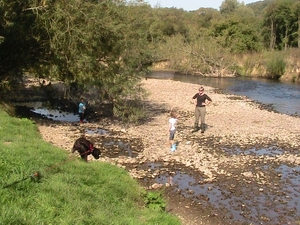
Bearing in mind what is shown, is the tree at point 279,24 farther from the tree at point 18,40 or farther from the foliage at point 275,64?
the tree at point 18,40

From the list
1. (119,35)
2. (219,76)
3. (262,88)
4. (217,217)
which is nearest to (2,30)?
(119,35)

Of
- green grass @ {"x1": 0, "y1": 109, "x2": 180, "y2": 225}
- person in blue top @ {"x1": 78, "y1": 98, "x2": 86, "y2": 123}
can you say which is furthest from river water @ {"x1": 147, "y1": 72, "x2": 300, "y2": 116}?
green grass @ {"x1": 0, "y1": 109, "x2": 180, "y2": 225}

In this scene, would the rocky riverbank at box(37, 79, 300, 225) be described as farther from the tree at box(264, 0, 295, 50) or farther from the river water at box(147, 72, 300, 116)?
the tree at box(264, 0, 295, 50)

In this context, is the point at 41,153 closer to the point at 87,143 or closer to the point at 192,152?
the point at 87,143

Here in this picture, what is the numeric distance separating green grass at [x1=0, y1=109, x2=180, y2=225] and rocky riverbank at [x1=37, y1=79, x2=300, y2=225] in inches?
79.0

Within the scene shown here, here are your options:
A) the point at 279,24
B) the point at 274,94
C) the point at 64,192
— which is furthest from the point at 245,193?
the point at 279,24

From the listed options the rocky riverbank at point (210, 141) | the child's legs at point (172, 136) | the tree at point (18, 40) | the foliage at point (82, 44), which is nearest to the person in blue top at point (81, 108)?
the rocky riverbank at point (210, 141)

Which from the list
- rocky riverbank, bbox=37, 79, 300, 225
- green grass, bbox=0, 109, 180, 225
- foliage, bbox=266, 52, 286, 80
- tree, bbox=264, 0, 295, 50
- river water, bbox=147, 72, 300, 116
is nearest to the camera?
green grass, bbox=0, 109, 180, 225

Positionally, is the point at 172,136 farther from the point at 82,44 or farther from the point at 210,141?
the point at 82,44

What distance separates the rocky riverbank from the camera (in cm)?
1400

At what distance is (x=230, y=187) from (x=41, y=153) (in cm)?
655

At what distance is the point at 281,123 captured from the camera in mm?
24766

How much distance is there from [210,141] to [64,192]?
40.1 feet

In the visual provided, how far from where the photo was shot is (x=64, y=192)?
8.03m
